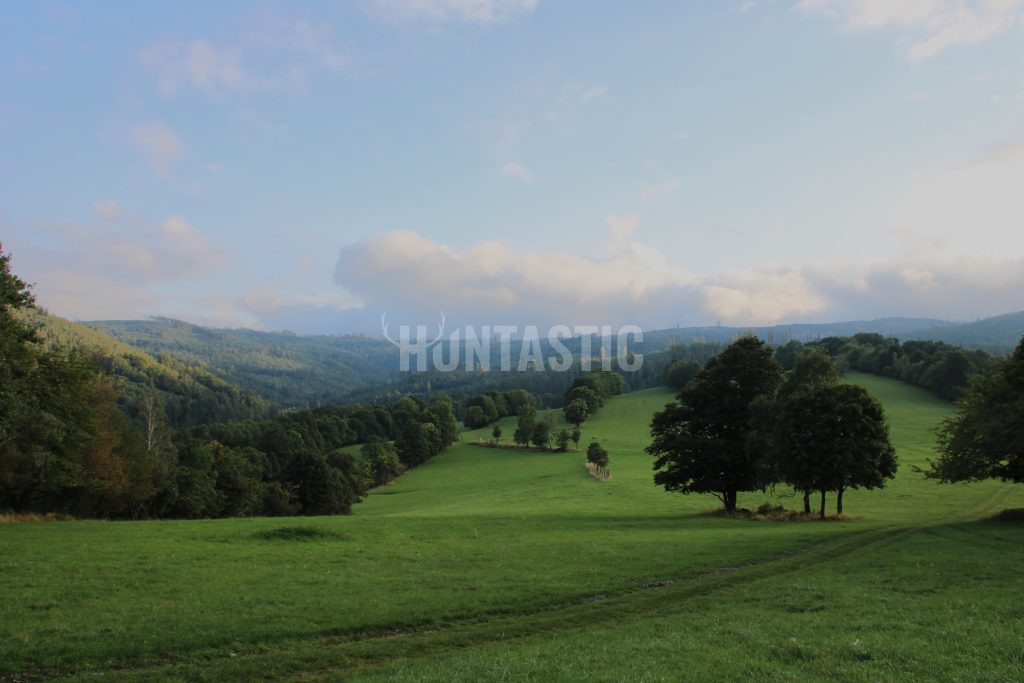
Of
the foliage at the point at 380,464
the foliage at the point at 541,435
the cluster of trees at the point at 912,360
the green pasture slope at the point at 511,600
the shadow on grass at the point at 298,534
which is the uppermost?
the cluster of trees at the point at 912,360

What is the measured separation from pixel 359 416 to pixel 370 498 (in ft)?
220

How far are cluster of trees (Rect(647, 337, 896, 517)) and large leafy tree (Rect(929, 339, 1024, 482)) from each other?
3613 millimetres

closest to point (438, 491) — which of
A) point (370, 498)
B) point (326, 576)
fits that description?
point (370, 498)

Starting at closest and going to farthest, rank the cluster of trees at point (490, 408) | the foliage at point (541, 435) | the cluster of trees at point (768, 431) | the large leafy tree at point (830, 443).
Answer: the large leafy tree at point (830, 443) → the cluster of trees at point (768, 431) → the foliage at point (541, 435) → the cluster of trees at point (490, 408)

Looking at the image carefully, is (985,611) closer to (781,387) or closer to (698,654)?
(698,654)

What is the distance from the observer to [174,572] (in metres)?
21.1

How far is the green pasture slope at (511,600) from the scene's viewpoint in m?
12.0

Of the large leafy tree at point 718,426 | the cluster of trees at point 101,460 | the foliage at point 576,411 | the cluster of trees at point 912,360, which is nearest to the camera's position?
the cluster of trees at point 101,460

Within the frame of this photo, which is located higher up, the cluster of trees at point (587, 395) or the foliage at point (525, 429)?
the cluster of trees at point (587, 395)

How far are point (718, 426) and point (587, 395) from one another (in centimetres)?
9458

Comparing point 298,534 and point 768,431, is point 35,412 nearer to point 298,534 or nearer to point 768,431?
point 298,534

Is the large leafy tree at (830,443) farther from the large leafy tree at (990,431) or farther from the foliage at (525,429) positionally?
the foliage at (525,429)

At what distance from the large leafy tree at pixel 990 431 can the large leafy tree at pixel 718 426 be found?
1200 centimetres

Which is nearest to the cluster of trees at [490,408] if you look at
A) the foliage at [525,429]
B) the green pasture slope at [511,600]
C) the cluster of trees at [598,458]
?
the foliage at [525,429]
